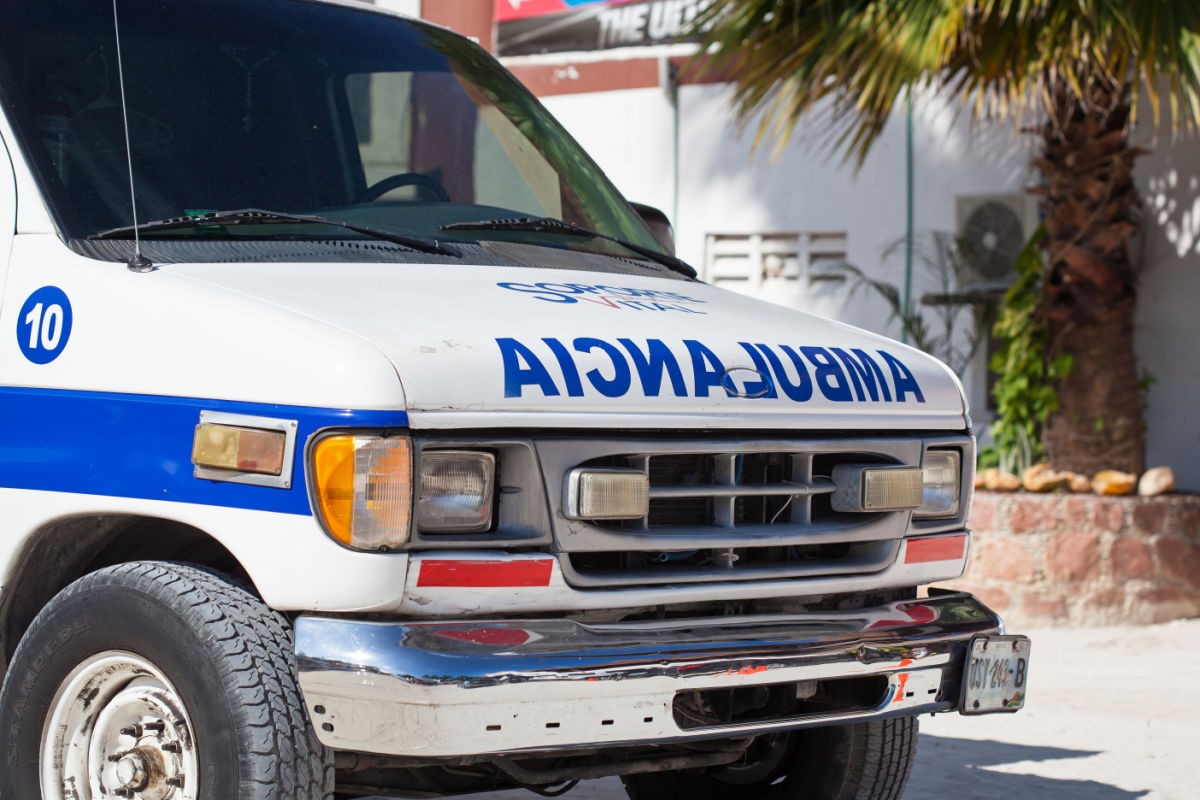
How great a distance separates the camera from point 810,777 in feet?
14.4

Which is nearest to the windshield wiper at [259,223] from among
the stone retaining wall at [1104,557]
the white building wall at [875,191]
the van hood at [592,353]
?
the van hood at [592,353]

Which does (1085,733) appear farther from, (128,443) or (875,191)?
(875,191)

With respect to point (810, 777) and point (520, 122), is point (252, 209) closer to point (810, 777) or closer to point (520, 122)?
point (520, 122)

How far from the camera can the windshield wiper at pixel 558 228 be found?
168 inches

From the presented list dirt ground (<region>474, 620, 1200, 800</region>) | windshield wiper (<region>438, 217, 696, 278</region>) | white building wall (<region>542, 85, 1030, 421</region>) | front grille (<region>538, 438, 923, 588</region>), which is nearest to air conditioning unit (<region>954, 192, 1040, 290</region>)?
white building wall (<region>542, 85, 1030, 421</region>)

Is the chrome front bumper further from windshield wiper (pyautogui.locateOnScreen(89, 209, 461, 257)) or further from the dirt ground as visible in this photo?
the dirt ground

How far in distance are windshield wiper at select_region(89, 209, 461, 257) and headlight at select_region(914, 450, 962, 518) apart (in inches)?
47.3

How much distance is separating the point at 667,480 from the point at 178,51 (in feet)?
5.53

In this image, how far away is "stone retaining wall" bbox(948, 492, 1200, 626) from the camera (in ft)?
29.6

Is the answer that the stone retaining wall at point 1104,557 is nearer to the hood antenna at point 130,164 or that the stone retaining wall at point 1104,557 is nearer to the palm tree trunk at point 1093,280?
the palm tree trunk at point 1093,280

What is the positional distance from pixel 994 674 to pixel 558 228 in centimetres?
155

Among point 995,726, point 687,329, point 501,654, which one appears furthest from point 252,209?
point 995,726

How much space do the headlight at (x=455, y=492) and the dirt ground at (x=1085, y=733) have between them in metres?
2.32

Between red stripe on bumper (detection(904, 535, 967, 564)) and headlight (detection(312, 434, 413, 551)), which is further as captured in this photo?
red stripe on bumper (detection(904, 535, 967, 564))
